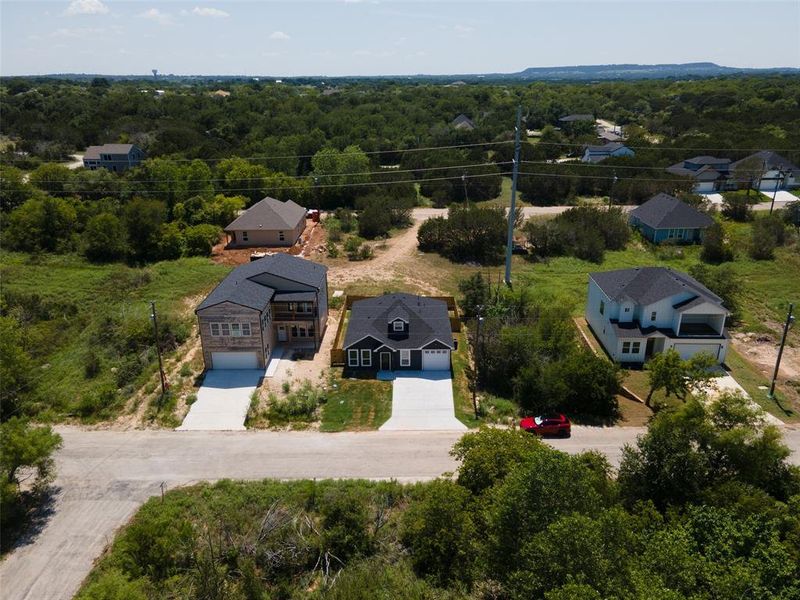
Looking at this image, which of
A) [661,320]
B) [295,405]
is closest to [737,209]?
Result: [661,320]

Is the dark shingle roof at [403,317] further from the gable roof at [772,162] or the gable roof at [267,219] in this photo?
the gable roof at [772,162]

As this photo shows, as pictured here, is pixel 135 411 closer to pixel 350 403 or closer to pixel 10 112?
pixel 350 403

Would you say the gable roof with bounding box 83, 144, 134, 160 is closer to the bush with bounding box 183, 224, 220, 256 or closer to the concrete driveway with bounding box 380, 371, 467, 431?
the bush with bounding box 183, 224, 220, 256

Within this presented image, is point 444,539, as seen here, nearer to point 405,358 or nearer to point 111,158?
point 405,358

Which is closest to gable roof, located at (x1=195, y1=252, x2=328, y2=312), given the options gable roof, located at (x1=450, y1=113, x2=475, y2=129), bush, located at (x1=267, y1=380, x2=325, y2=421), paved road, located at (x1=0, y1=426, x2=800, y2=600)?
bush, located at (x1=267, y1=380, x2=325, y2=421)

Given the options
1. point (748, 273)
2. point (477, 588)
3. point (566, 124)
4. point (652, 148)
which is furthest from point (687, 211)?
point (566, 124)
